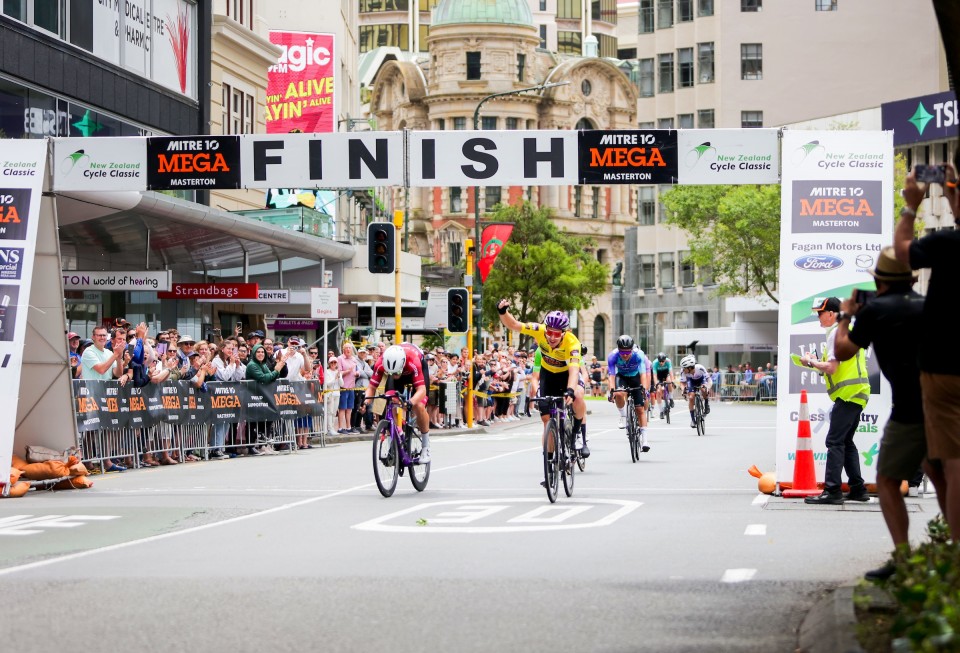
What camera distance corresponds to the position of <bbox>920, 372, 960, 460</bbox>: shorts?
7812mm

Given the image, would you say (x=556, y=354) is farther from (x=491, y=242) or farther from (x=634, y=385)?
(x=491, y=242)

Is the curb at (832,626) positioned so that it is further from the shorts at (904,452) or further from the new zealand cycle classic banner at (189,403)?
the new zealand cycle classic banner at (189,403)

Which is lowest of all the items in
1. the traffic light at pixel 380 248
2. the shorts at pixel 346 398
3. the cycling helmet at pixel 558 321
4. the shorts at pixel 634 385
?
the shorts at pixel 346 398

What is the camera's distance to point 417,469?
1638 cm

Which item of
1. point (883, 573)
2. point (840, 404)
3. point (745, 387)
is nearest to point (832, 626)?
point (883, 573)

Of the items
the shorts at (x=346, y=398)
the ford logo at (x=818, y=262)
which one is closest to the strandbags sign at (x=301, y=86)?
the shorts at (x=346, y=398)

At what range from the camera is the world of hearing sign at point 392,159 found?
20.0m

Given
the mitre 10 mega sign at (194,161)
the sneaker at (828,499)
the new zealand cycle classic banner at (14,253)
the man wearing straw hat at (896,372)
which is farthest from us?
the mitre 10 mega sign at (194,161)

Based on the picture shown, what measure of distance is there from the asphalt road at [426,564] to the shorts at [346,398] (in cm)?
1236

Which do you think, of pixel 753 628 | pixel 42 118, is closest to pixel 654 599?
pixel 753 628

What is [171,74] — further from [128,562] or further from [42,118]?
[128,562]

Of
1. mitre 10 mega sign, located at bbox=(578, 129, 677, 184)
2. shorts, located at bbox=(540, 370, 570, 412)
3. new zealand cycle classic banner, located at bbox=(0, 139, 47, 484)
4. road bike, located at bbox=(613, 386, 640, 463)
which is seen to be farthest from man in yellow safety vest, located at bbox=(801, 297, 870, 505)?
new zealand cycle classic banner, located at bbox=(0, 139, 47, 484)

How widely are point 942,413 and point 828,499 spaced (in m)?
6.58

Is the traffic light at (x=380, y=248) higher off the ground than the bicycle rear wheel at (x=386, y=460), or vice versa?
the traffic light at (x=380, y=248)
